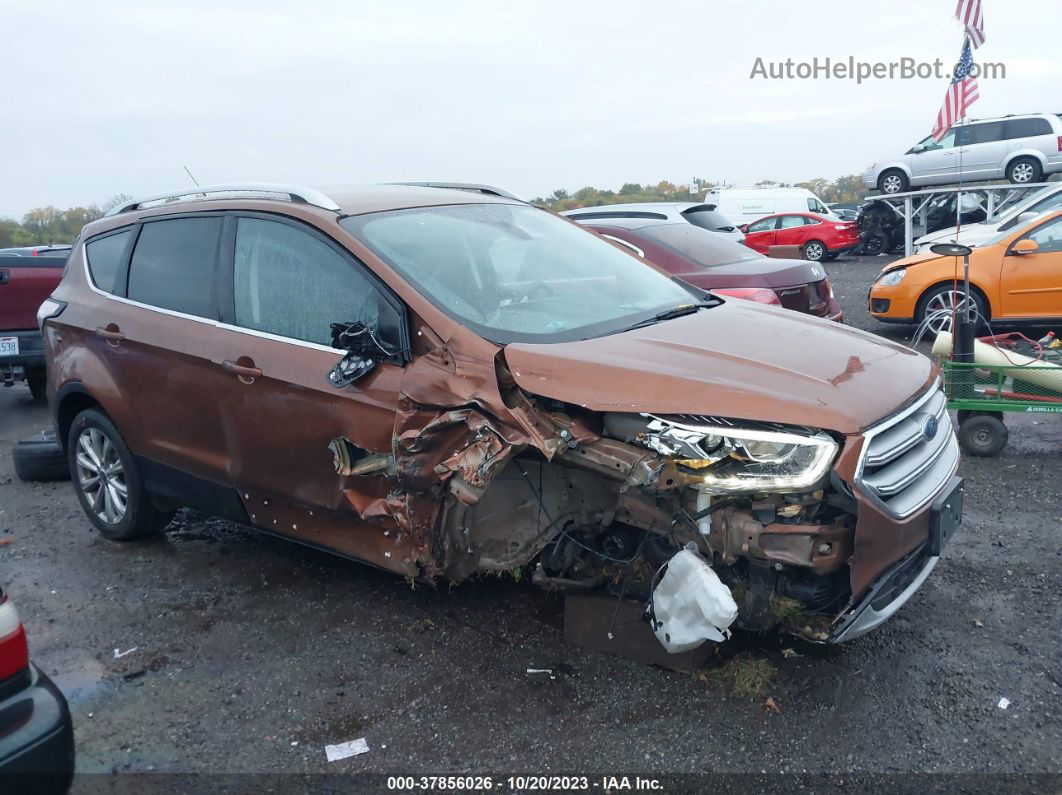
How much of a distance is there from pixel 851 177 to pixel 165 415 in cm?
5690

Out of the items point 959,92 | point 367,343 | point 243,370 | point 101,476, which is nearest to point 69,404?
point 101,476

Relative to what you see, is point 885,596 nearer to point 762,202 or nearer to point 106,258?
point 106,258

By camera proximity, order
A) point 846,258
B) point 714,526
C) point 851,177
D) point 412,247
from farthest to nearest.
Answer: point 851,177, point 846,258, point 412,247, point 714,526

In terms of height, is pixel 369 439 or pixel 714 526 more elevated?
pixel 369 439

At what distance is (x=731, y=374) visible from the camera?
3121 mm

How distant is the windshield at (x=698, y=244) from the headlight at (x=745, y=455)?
17.0 ft

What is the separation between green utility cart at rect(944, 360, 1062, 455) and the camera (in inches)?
225

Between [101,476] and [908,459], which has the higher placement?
[908,459]

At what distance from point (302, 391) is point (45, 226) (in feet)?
75.2

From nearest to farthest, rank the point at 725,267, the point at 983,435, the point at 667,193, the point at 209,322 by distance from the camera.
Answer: the point at 209,322 < the point at 983,435 < the point at 725,267 < the point at 667,193

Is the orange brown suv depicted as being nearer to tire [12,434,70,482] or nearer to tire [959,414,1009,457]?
tire [12,434,70,482]

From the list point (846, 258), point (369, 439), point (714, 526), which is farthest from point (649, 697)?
point (846, 258)

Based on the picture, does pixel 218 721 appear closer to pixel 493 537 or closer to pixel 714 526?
pixel 493 537

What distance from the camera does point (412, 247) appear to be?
3875 mm
